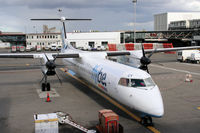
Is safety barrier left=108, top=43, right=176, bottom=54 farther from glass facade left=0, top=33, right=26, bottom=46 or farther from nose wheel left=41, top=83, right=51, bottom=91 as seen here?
glass facade left=0, top=33, right=26, bottom=46

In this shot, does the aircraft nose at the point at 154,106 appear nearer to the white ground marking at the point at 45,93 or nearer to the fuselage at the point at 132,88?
the fuselage at the point at 132,88

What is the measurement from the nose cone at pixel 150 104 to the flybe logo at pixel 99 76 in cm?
326

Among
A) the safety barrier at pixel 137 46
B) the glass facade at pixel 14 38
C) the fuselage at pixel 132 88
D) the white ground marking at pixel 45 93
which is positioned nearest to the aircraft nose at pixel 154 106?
the fuselage at pixel 132 88

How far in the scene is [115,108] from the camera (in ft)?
42.3

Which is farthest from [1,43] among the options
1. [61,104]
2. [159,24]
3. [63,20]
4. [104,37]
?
[61,104]

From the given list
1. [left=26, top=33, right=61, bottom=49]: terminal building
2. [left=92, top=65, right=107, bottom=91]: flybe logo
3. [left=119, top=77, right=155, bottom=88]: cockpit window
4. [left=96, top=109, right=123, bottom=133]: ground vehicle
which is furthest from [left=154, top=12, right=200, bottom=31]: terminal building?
[left=96, top=109, right=123, bottom=133]: ground vehicle

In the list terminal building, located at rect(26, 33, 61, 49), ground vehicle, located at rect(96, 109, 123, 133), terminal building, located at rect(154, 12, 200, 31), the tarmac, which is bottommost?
the tarmac

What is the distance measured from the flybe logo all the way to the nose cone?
3.26m

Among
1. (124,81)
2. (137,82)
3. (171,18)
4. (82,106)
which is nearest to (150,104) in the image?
(137,82)

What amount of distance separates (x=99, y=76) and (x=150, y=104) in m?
4.73

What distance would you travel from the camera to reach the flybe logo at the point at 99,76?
41.5 feet

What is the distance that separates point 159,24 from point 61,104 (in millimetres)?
102698

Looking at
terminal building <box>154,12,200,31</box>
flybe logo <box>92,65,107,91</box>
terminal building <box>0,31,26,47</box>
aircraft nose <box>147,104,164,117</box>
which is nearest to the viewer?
aircraft nose <box>147,104,164,117</box>

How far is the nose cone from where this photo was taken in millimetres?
9367
